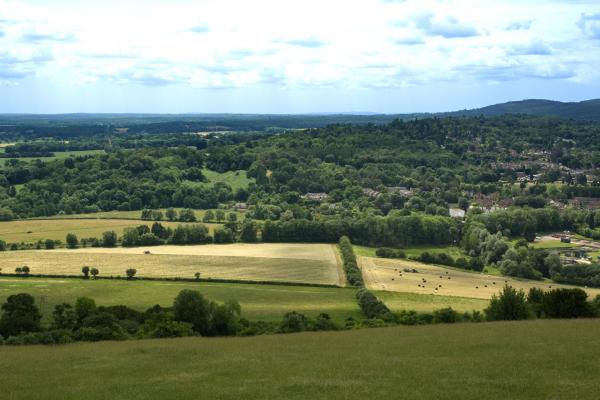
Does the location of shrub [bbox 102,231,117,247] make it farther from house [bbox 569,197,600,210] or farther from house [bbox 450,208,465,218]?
house [bbox 569,197,600,210]

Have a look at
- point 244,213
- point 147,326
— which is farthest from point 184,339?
point 244,213

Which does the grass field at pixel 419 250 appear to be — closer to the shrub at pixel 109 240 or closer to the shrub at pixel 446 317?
the shrub at pixel 109 240

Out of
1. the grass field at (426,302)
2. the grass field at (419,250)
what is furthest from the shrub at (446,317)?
the grass field at (419,250)

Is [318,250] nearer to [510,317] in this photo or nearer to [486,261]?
[486,261]

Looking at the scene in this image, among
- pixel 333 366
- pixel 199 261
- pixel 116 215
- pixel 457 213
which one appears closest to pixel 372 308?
pixel 333 366

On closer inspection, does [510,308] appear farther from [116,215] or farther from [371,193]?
[371,193]

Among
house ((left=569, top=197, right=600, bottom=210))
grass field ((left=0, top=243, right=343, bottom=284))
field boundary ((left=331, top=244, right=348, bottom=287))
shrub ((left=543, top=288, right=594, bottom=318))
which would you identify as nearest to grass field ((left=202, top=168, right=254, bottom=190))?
field boundary ((left=331, top=244, right=348, bottom=287))

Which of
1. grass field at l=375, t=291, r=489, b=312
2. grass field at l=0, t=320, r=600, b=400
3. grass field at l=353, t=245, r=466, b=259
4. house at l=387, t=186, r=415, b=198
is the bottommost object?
grass field at l=353, t=245, r=466, b=259
